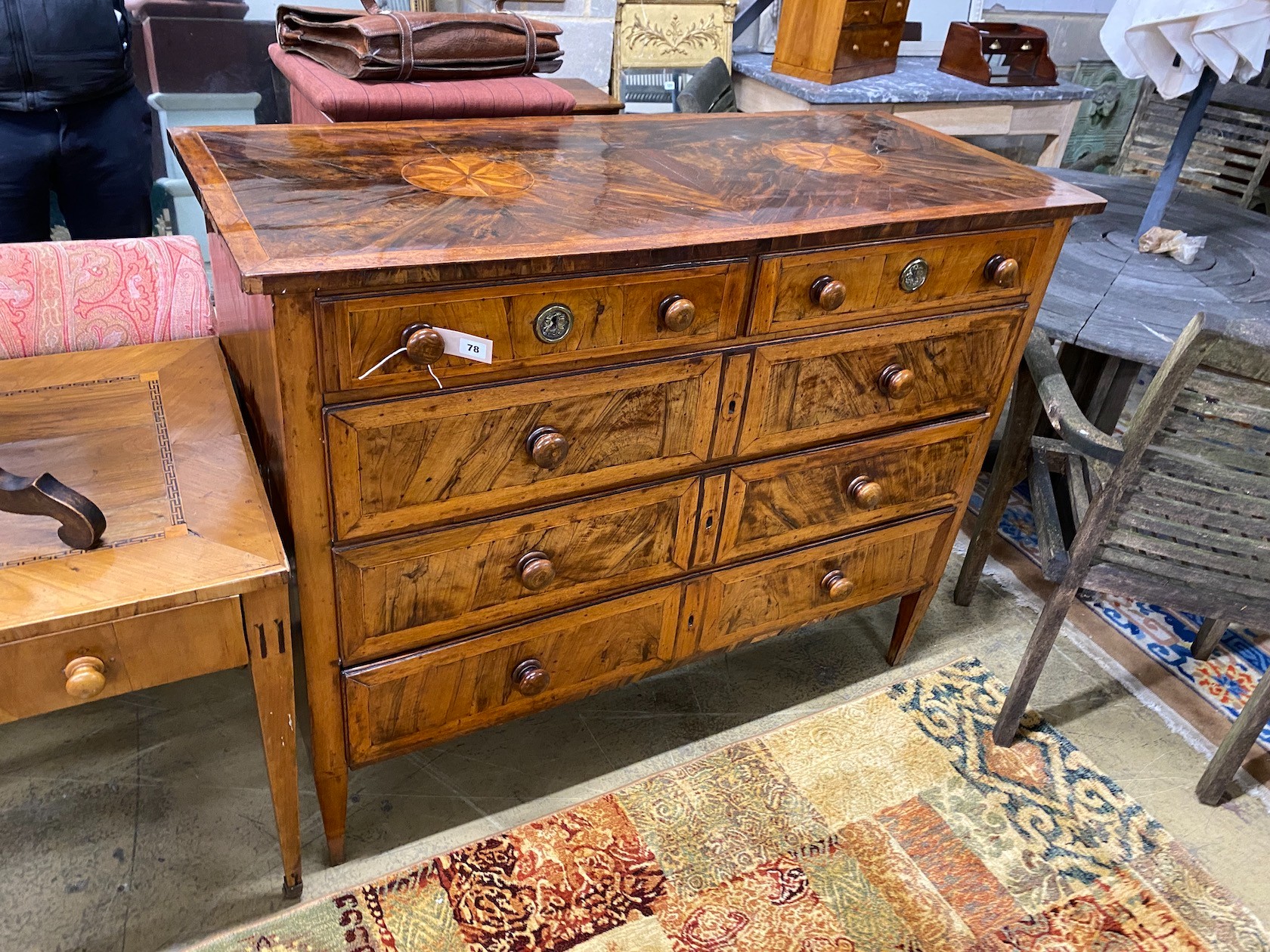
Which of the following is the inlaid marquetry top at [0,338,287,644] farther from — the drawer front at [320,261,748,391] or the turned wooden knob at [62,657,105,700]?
the drawer front at [320,261,748,391]

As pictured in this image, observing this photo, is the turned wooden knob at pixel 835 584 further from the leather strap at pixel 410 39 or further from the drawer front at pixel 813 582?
the leather strap at pixel 410 39

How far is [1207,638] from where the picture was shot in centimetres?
225

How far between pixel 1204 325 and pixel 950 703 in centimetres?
101

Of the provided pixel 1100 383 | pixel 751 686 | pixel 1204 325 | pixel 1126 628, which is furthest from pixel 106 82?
pixel 1126 628

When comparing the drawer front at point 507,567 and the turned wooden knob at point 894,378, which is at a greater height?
the turned wooden knob at point 894,378

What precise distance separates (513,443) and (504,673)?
17.7 inches

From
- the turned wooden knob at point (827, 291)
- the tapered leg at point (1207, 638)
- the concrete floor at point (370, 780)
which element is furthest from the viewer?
the tapered leg at point (1207, 638)

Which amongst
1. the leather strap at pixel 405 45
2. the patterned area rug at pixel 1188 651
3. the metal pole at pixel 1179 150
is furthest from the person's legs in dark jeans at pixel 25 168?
the metal pole at pixel 1179 150

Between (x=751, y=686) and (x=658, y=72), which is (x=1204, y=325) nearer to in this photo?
(x=751, y=686)

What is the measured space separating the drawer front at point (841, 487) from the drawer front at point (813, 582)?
0.12 feet

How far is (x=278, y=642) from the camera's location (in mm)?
1302

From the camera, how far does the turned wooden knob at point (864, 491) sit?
69.3 inches

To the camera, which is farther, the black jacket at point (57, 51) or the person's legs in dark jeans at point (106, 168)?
the person's legs in dark jeans at point (106, 168)

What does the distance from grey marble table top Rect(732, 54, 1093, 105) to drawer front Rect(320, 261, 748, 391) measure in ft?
6.25
